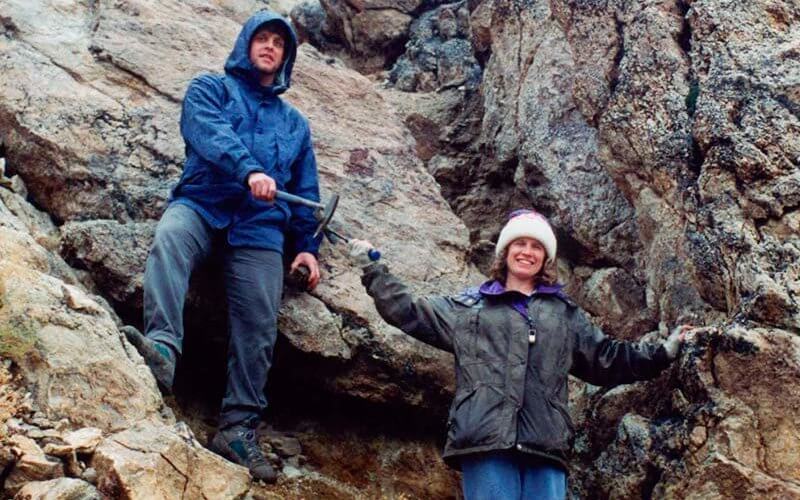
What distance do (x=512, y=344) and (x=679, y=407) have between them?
1.81 m

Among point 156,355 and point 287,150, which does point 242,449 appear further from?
point 287,150

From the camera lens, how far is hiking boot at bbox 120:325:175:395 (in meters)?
6.97

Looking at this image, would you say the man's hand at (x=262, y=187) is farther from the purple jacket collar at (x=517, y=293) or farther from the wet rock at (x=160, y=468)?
the wet rock at (x=160, y=468)

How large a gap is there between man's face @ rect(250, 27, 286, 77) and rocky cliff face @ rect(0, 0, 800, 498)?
63.8 inches

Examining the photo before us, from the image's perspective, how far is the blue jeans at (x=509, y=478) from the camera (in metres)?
6.71

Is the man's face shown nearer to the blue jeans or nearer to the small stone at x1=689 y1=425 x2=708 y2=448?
the blue jeans

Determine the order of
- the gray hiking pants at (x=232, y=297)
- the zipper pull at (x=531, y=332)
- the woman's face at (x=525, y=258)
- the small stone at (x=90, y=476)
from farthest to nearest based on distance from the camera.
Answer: the woman's face at (x=525, y=258) < the gray hiking pants at (x=232, y=297) < the zipper pull at (x=531, y=332) < the small stone at (x=90, y=476)

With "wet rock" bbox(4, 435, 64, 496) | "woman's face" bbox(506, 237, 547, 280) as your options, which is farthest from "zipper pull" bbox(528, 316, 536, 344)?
"wet rock" bbox(4, 435, 64, 496)

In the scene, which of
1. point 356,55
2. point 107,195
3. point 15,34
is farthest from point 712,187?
point 356,55

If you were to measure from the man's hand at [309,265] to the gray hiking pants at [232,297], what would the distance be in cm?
53

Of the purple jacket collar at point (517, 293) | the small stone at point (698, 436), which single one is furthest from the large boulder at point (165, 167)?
the small stone at point (698, 436)

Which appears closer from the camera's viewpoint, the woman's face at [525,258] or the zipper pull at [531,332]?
the zipper pull at [531,332]

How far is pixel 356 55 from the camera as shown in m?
17.1

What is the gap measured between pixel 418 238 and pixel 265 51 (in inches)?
110
